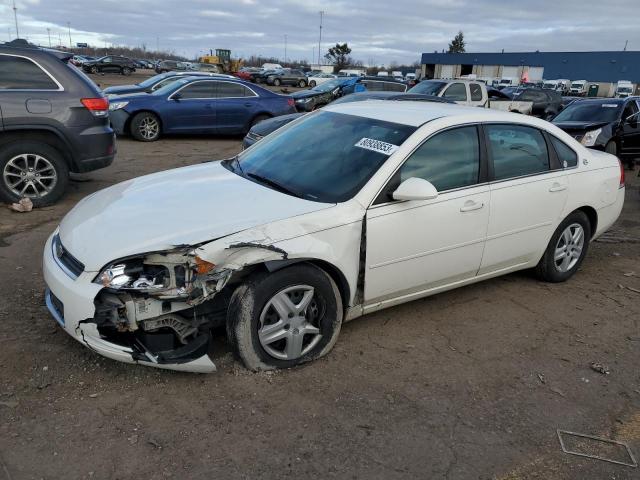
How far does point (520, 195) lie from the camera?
430 cm

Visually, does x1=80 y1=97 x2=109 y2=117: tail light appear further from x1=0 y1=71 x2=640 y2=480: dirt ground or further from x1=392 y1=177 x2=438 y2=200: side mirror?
x1=392 y1=177 x2=438 y2=200: side mirror

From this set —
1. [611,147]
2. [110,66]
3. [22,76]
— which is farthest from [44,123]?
[110,66]

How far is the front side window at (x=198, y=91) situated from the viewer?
41.9 feet

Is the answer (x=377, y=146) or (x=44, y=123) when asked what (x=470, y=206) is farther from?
(x=44, y=123)

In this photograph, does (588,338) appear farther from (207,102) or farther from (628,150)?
(207,102)

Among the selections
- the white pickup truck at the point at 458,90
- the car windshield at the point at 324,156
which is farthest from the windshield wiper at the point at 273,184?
the white pickup truck at the point at 458,90

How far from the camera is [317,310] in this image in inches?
136

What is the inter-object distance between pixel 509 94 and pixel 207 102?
13352 millimetres

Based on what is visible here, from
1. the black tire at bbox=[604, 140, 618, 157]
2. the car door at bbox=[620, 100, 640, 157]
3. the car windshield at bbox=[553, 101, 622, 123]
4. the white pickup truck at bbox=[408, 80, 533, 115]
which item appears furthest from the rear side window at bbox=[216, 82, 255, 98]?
the car door at bbox=[620, 100, 640, 157]

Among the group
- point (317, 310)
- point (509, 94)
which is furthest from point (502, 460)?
point (509, 94)

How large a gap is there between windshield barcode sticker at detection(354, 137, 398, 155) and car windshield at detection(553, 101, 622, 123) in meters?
9.34

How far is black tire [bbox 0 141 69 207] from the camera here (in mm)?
6402

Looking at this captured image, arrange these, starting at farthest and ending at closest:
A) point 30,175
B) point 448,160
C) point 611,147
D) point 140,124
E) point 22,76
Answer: point 140,124, point 611,147, point 30,175, point 22,76, point 448,160

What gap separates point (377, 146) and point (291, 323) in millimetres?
1391
